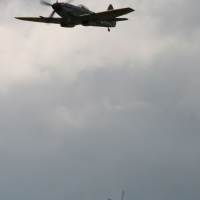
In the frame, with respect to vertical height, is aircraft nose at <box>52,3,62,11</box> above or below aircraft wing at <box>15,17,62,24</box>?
below

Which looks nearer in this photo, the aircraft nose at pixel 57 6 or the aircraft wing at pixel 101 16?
the aircraft wing at pixel 101 16

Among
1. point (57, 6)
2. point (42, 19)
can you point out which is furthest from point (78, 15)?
point (42, 19)

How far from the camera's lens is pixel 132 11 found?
207 feet

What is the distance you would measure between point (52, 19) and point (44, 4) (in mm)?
2491

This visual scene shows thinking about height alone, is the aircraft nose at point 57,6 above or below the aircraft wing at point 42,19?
below

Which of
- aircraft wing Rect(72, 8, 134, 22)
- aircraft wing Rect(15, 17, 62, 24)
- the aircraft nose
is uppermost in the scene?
aircraft wing Rect(15, 17, 62, 24)

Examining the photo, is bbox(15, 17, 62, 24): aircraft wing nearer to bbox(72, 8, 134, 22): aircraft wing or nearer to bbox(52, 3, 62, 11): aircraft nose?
bbox(52, 3, 62, 11): aircraft nose

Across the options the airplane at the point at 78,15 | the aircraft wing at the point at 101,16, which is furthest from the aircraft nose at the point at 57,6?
the aircraft wing at the point at 101,16

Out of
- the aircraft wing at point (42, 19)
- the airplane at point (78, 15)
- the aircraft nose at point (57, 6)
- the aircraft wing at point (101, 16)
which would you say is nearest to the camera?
the aircraft wing at point (101, 16)

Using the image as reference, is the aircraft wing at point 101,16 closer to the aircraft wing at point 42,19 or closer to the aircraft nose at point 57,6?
the aircraft nose at point 57,6

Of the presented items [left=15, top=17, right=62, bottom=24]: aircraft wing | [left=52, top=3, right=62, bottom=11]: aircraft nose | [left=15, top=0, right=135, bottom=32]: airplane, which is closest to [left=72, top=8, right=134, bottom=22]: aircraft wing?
[left=15, top=0, right=135, bottom=32]: airplane

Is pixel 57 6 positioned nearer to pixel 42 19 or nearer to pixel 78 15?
pixel 78 15

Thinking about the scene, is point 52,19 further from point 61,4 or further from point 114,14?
point 114,14

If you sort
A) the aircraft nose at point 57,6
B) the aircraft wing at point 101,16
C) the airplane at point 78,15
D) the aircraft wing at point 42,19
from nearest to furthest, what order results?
the aircraft wing at point 101,16
the airplane at point 78,15
the aircraft nose at point 57,6
the aircraft wing at point 42,19
